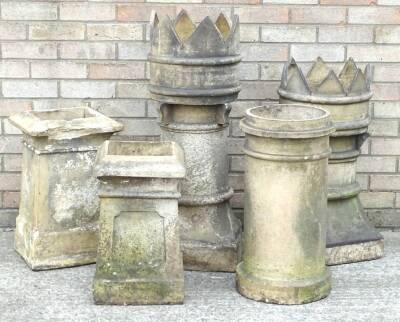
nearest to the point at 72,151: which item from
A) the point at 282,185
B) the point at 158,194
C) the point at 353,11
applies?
the point at 158,194

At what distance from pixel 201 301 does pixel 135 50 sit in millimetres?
2028

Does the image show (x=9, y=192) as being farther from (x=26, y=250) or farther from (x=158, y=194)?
(x=158, y=194)

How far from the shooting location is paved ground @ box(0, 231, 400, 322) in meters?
5.09

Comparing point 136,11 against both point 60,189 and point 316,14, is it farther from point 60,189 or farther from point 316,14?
point 60,189

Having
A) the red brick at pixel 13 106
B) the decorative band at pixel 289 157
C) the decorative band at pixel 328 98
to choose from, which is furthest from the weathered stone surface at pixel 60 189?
the decorative band at pixel 328 98

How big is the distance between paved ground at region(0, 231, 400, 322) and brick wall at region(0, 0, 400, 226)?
45.6 inches

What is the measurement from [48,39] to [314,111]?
209cm

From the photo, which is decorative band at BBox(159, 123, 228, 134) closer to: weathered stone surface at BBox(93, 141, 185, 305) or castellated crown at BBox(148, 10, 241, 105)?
castellated crown at BBox(148, 10, 241, 105)

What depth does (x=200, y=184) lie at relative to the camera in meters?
5.78

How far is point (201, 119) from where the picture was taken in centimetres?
571

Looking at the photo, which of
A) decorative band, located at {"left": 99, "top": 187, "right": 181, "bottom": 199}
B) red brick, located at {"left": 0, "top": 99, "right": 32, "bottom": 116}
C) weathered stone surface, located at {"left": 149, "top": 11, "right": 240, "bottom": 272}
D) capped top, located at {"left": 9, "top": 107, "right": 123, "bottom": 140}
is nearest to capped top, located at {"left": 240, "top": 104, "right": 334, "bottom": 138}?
weathered stone surface, located at {"left": 149, "top": 11, "right": 240, "bottom": 272}

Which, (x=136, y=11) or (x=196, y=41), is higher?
(x=136, y=11)

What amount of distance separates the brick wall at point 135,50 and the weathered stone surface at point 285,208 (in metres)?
1.14

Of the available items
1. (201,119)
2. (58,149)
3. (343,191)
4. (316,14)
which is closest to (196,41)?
(201,119)
